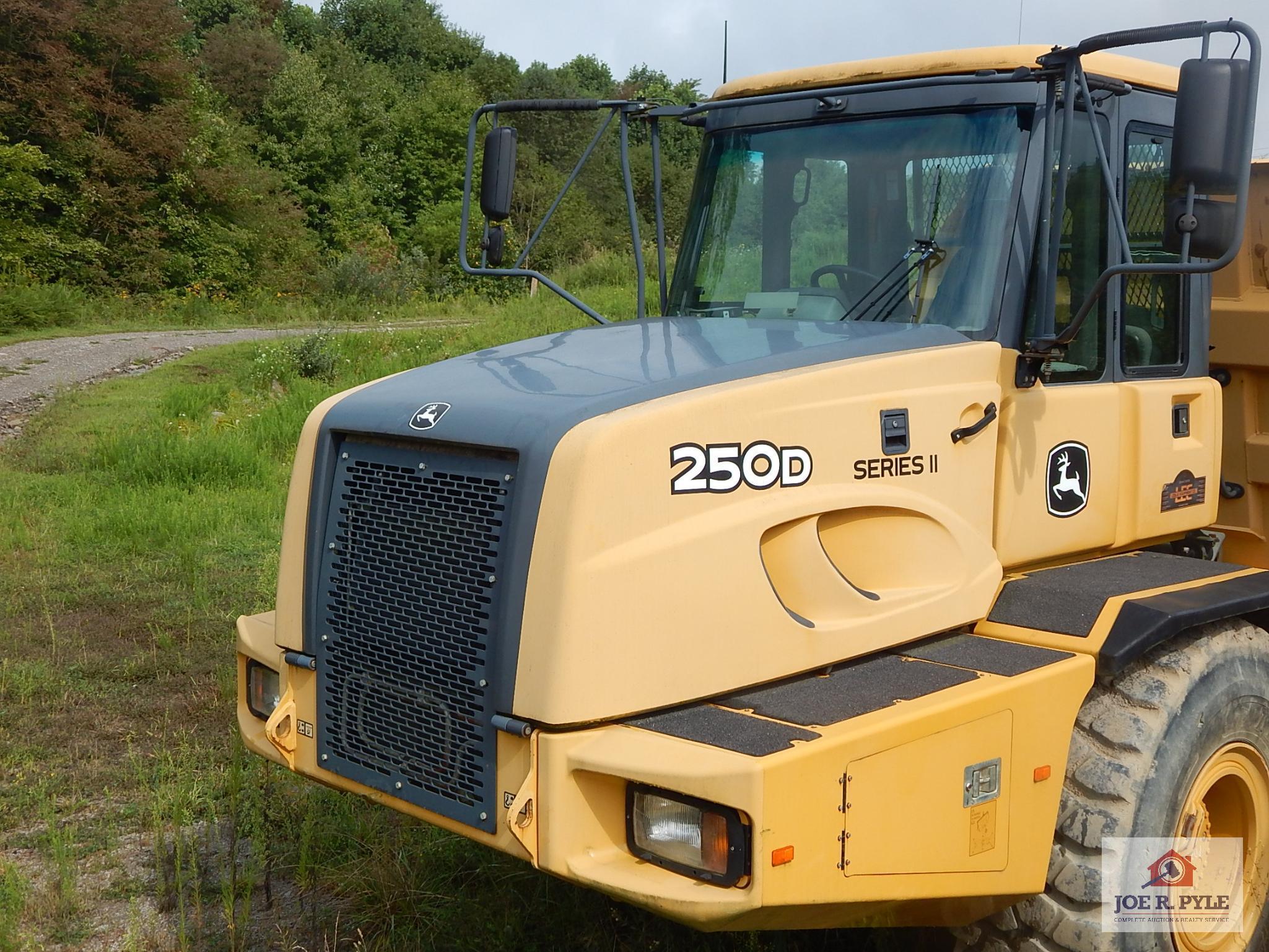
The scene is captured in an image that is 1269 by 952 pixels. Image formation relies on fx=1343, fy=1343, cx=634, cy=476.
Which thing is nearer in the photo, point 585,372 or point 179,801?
point 585,372

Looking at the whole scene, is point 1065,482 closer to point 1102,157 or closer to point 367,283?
point 1102,157

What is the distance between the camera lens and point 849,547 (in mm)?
3404

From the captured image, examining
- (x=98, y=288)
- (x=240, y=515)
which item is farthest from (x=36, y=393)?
(x=98, y=288)

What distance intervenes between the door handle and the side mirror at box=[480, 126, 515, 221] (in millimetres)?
1768

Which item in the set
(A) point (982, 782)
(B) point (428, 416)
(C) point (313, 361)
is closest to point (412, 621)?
(B) point (428, 416)

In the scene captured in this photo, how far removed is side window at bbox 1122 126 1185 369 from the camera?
168 inches

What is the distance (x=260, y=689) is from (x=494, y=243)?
5.65 ft

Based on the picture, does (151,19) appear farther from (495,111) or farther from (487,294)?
(495,111)

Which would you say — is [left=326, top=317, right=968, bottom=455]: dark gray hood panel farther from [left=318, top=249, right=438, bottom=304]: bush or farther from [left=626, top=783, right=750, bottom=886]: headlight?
[left=318, top=249, right=438, bottom=304]: bush

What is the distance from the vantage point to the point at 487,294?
31578mm

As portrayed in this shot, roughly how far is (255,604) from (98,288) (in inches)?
1047

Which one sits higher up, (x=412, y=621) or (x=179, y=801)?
(x=412, y=621)

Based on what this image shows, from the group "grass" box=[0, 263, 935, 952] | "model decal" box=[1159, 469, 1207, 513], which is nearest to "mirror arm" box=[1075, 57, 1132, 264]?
"model decal" box=[1159, 469, 1207, 513]

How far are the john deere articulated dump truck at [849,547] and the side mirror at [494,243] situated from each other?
2.0 inches
